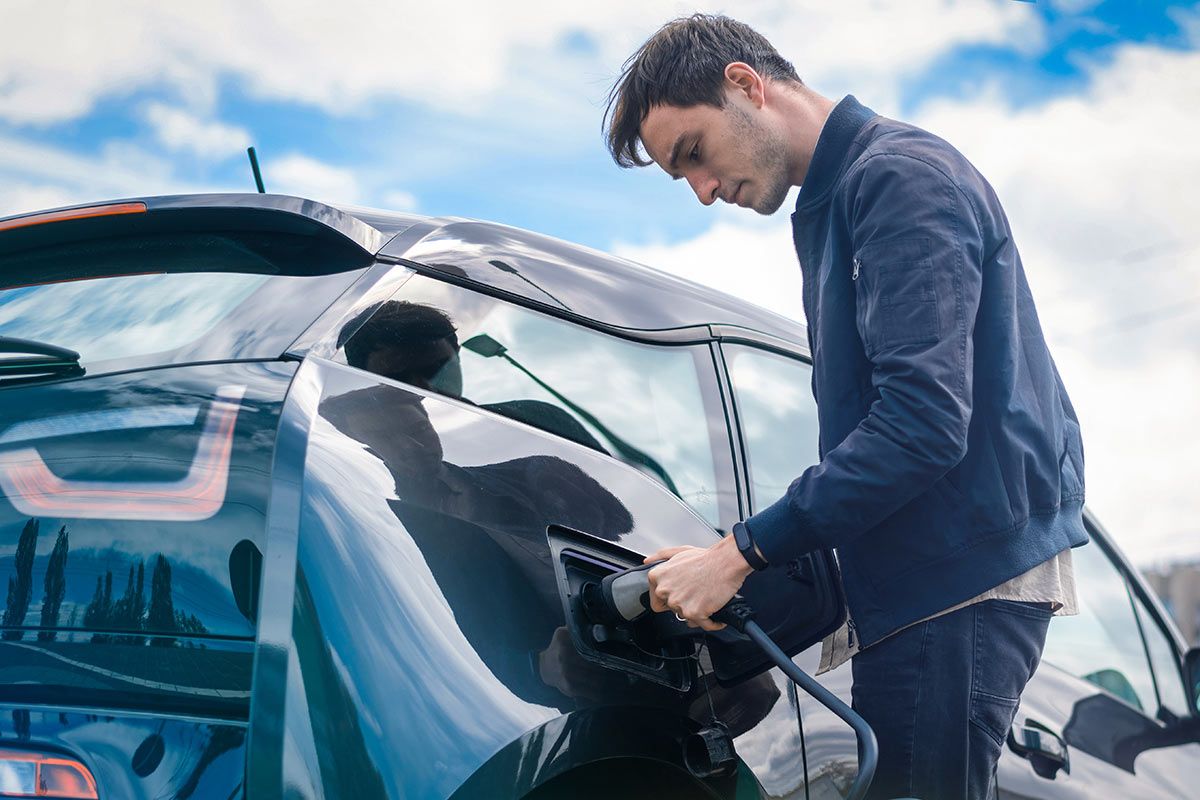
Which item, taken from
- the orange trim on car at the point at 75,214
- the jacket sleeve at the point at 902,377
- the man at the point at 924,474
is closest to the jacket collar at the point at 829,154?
the man at the point at 924,474

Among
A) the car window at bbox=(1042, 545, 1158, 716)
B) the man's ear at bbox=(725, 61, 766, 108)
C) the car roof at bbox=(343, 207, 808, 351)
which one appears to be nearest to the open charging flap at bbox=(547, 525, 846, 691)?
the car roof at bbox=(343, 207, 808, 351)

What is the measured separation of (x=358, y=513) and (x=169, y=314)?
0.51 metres

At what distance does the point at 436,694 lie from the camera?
56.6 inches

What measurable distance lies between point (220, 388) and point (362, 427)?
7.9 inches

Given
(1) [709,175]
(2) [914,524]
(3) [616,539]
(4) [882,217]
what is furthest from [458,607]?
(1) [709,175]

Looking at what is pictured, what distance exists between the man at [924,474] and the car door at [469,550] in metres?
0.18

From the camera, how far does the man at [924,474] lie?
1.79m

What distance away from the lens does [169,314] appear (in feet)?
5.73

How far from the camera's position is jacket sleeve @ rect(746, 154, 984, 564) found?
178cm

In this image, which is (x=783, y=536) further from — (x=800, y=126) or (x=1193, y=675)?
(x=1193, y=675)

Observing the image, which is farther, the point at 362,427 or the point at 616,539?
the point at 616,539

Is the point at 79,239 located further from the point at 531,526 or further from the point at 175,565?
the point at 531,526

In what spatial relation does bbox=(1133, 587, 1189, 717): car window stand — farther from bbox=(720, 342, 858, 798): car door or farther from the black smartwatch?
the black smartwatch

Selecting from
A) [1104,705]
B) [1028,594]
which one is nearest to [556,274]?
[1028,594]
